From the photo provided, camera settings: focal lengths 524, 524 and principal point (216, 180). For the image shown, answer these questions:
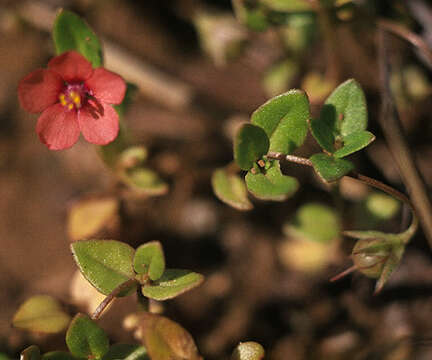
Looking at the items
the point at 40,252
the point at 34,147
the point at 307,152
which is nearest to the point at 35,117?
the point at 34,147

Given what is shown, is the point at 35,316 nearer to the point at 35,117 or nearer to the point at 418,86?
the point at 35,117

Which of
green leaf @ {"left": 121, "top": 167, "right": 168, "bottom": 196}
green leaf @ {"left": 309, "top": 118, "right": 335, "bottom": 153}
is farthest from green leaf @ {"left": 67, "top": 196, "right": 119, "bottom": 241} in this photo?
green leaf @ {"left": 309, "top": 118, "right": 335, "bottom": 153}

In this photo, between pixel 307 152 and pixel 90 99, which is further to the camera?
pixel 307 152

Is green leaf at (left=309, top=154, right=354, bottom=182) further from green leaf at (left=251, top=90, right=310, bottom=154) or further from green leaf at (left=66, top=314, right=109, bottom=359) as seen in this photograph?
green leaf at (left=66, top=314, right=109, bottom=359)

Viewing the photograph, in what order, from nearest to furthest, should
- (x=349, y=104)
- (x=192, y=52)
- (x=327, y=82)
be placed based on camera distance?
(x=349, y=104) < (x=327, y=82) < (x=192, y=52)

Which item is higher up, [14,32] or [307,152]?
[14,32]

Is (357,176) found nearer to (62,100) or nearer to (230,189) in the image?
(230,189)
